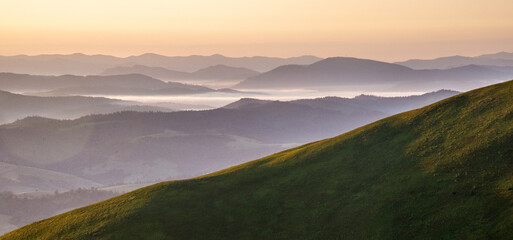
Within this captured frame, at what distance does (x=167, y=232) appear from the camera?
213ft

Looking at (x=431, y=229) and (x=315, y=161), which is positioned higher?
(x=315, y=161)

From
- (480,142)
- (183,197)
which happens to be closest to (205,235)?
(183,197)

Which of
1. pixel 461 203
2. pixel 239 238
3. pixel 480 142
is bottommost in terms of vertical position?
pixel 239 238

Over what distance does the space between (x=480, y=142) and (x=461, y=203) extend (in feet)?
44.8

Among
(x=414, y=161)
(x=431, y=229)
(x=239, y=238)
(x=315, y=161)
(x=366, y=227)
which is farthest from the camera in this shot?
(x=315, y=161)

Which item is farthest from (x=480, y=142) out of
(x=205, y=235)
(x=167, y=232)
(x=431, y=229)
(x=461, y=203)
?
(x=167, y=232)

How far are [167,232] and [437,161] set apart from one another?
110 ft

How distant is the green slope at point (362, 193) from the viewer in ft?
176

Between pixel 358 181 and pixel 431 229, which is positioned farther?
pixel 358 181

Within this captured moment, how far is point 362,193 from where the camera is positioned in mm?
64812

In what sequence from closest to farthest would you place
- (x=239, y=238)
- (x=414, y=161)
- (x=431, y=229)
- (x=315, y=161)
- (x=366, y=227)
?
1. (x=431, y=229)
2. (x=366, y=227)
3. (x=239, y=238)
4. (x=414, y=161)
5. (x=315, y=161)

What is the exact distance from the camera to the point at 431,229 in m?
51.0

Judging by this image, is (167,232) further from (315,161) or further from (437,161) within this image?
(437,161)

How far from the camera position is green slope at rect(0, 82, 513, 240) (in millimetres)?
53531
